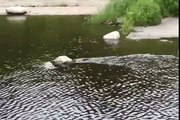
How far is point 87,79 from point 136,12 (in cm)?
1475

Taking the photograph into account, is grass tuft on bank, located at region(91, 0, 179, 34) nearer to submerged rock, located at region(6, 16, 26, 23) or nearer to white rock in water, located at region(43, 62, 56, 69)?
submerged rock, located at region(6, 16, 26, 23)

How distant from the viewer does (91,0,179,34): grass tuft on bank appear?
38719 millimetres

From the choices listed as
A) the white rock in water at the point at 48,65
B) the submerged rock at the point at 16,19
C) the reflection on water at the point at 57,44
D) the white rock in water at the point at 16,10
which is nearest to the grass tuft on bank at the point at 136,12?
the reflection on water at the point at 57,44

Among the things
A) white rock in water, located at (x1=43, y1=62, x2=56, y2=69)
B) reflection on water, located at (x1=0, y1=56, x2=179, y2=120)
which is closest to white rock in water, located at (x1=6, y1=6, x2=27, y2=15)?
white rock in water, located at (x1=43, y1=62, x2=56, y2=69)

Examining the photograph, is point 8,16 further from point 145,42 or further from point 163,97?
point 163,97

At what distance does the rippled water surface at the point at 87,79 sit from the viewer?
2086 cm

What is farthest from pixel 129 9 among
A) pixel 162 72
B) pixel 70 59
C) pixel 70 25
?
pixel 162 72

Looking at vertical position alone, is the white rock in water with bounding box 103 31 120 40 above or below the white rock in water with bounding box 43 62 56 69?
above

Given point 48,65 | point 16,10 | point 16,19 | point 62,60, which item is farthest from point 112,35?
point 16,10

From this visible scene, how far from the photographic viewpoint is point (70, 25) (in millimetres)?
42625

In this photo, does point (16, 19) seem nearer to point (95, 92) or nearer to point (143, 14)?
point (143, 14)

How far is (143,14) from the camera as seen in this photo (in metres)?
38.8

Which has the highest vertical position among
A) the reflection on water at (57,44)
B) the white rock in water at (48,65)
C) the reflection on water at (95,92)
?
the reflection on water at (57,44)

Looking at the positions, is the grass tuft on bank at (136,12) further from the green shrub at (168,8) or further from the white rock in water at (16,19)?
the white rock in water at (16,19)
